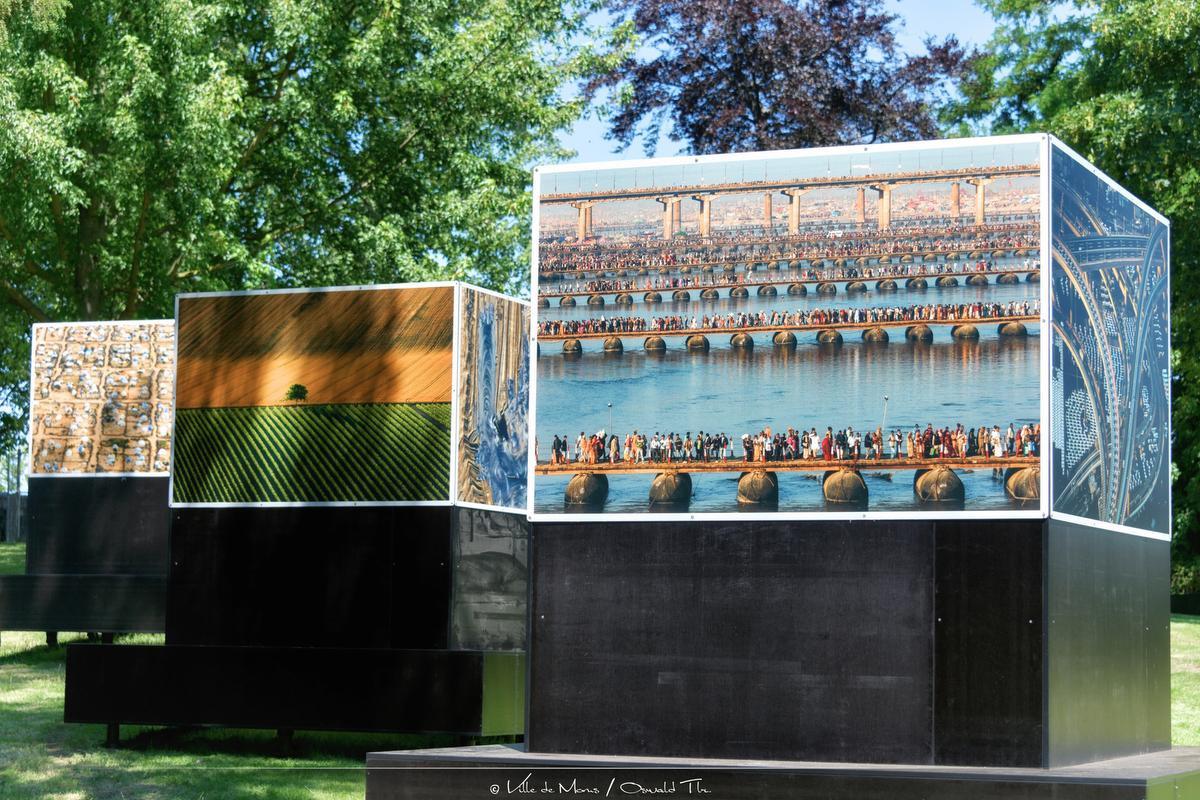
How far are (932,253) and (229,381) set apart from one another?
6530 millimetres

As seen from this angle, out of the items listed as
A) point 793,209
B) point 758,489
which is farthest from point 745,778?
point 793,209

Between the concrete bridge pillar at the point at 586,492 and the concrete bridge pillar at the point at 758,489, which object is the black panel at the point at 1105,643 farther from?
the concrete bridge pillar at the point at 586,492

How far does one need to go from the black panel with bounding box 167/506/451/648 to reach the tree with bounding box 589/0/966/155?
1575cm

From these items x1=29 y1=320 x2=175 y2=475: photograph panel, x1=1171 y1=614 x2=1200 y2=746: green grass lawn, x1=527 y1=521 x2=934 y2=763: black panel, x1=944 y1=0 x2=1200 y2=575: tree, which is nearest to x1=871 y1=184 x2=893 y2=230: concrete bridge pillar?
x1=527 y1=521 x2=934 y2=763: black panel

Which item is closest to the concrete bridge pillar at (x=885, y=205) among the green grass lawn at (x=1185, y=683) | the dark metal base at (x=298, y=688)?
the dark metal base at (x=298, y=688)

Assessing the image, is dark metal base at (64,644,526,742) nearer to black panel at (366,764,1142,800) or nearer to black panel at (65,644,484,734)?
black panel at (65,644,484,734)

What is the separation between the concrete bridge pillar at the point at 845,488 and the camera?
311 inches

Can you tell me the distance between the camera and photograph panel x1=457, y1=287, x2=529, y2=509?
12.3 m

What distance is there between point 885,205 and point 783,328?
736 mm

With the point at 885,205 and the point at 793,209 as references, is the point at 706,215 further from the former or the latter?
the point at 885,205

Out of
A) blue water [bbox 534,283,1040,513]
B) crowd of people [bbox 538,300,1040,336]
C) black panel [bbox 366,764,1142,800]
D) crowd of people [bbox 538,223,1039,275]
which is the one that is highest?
crowd of people [bbox 538,223,1039,275]

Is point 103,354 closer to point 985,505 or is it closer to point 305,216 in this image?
point 305,216

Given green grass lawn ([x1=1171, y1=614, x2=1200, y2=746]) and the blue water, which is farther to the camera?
green grass lawn ([x1=1171, y1=614, x2=1200, y2=746])

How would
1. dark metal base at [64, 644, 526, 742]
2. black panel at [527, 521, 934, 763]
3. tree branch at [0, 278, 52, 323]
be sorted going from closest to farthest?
black panel at [527, 521, 934, 763]
dark metal base at [64, 644, 526, 742]
tree branch at [0, 278, 52, 323]
